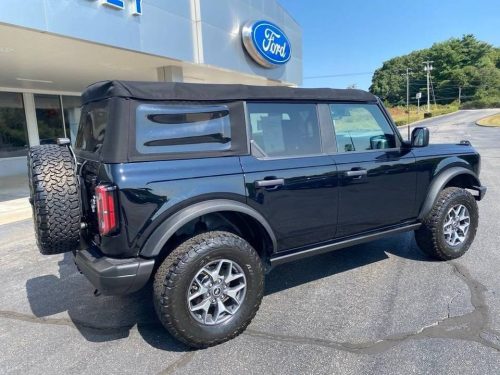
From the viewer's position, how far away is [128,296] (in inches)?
143

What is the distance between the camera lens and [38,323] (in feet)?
10.6

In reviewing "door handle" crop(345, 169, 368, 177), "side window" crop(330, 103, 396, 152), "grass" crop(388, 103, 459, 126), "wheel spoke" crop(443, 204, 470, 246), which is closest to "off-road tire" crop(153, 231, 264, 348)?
"door handle" crop(345, 169, 368, 177)

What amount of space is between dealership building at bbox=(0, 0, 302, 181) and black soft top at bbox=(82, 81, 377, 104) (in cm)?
239

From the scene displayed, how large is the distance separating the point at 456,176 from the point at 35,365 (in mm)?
4273

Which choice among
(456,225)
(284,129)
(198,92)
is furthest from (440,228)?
(198,92)

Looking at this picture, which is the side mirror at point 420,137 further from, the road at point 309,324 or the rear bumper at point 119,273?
the rear bumper at point 119,273

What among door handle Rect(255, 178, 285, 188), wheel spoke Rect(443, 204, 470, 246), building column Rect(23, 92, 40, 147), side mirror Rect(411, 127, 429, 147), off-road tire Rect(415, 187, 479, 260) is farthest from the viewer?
building column Rect(23, 92, 40, 147)

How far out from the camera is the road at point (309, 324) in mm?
2561

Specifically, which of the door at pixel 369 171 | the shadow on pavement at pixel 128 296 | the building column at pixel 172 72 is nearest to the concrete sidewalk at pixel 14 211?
the shadow on pavement at pixel 128 296

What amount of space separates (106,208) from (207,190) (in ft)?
2.23

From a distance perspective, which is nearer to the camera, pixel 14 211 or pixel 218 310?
pixel 218 310

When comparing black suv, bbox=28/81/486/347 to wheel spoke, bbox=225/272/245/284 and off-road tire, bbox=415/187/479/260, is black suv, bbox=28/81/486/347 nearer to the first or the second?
wheel spoke, bbox=225/272/245/284

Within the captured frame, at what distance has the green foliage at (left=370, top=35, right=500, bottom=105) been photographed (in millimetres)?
89562

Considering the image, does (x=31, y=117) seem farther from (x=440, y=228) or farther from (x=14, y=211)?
(x=440, y=228)
